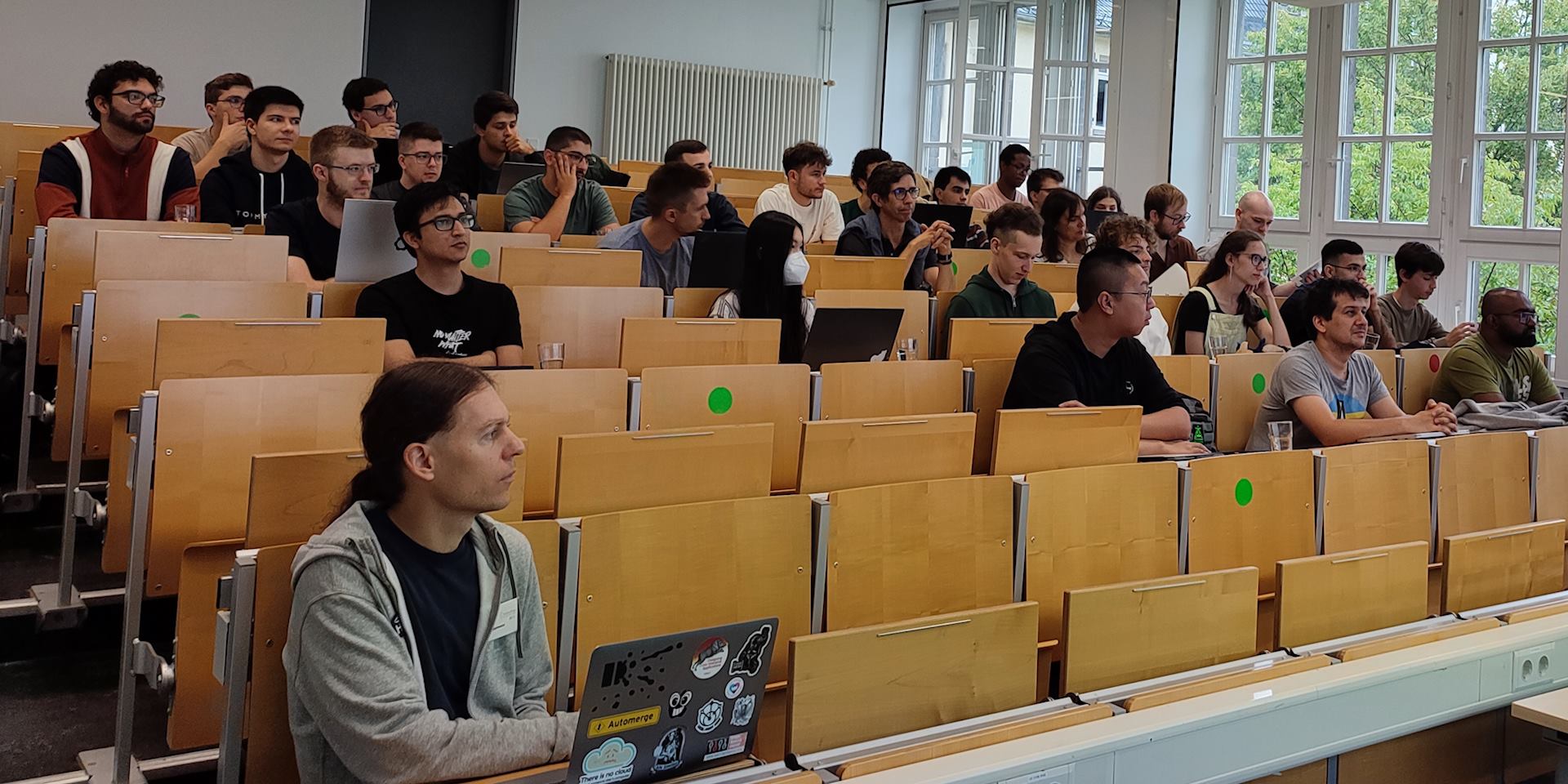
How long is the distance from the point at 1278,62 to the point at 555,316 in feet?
22.9

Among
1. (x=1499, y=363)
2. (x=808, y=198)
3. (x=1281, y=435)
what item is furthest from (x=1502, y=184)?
(x=1281, y=435)

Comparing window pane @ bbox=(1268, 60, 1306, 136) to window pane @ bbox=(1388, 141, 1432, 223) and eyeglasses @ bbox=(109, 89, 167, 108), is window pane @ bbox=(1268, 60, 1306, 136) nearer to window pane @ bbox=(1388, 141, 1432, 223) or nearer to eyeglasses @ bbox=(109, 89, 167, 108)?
window pane @ bbox=(1388, 141, 1432, 223)

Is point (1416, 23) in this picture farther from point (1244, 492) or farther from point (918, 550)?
point (918, 550)

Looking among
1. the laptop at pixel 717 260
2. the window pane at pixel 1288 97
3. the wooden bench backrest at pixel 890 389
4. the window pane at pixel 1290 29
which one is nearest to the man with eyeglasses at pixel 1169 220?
the laptop at pixel 717 260

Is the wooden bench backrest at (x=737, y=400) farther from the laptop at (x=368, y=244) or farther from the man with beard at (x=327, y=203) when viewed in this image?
the man with beard at (x=327, y=203)

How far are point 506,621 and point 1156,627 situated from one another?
125 cm

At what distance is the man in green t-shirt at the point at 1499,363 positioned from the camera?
5004 millimetres

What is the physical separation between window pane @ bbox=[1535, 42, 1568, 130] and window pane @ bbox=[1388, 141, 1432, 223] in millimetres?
676

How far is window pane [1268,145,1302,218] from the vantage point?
916 centimetres

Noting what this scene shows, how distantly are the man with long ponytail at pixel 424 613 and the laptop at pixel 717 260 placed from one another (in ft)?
8.84

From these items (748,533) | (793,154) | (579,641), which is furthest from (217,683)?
(793,154)

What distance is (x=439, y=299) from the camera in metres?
3.69

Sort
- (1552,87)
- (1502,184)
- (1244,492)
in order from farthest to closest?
(1502,184), (1552,87), (1244,492)

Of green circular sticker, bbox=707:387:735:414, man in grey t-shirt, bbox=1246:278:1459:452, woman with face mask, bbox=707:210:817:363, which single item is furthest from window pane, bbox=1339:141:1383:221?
green circular sticker, bbox=707:387:735:414
